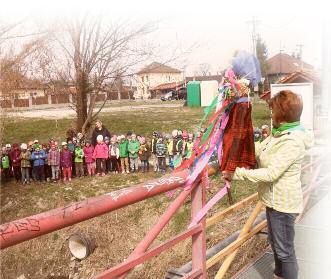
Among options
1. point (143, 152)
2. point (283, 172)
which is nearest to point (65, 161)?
point (143, 152)

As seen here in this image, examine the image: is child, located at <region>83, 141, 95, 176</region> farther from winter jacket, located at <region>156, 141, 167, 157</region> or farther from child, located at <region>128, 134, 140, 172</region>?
winter jacket, located at <region>156, 141, 167, 157</region>

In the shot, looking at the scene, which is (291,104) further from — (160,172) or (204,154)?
(160,172)

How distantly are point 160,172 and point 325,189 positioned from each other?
21.0ft

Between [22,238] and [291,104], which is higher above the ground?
[291,104]

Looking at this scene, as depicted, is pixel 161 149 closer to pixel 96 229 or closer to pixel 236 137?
pixel 96 229

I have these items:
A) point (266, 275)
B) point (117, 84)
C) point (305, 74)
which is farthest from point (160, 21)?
point (266, 275)

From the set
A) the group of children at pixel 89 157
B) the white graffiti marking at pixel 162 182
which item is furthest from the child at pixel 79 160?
the white graffiti marking at pixel 162 182

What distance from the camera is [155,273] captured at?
25.7 ft

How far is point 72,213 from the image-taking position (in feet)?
4.08

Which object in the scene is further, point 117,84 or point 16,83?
point 117,84

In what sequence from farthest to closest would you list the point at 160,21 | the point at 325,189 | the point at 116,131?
the point at 116,131 < the point at 160,21 < the point at 325,189

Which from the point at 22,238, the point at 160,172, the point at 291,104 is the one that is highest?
the point at 291,104

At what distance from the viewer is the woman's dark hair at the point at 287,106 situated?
204cm

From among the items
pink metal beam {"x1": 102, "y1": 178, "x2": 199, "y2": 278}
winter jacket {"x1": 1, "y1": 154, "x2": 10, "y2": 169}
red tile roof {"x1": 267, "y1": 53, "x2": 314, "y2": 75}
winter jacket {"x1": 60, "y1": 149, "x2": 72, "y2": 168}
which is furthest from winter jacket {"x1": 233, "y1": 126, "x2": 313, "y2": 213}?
red tile roof {"x1": 267, "y1": 53, "x2": 314, "y2": 75}
